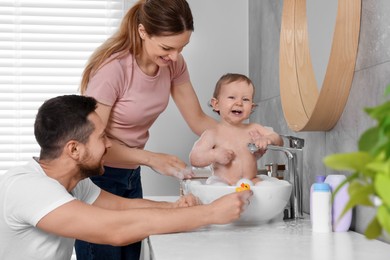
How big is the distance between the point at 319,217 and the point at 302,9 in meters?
0.85

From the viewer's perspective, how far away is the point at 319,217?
1.44 metres

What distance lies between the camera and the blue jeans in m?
1.78

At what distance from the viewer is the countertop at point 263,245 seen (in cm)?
113

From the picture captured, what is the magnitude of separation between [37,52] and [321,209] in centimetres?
189

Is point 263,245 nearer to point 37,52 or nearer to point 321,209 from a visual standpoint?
point 321,209

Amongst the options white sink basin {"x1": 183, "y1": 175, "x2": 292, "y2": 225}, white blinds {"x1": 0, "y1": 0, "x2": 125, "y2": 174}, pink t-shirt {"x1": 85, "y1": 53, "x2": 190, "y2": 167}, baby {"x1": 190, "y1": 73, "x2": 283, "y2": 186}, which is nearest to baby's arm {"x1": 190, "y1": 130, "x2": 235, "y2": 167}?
baby {"x1": 190, "y1": 73, "x2": 283, "y2": 186}

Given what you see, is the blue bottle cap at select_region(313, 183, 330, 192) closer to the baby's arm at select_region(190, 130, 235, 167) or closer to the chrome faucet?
the chrome faucet

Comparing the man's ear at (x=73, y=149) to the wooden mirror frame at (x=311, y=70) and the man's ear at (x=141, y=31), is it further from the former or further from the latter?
→ the wooden mirror frame at (x=311, y=70)

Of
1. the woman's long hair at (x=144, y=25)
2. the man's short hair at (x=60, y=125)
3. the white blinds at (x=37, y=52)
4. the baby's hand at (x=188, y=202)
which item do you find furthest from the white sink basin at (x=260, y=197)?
the white blinds at (x=37, y=52)

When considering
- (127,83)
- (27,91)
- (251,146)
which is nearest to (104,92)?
(127,83)

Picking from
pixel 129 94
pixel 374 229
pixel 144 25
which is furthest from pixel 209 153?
pixel 374 229

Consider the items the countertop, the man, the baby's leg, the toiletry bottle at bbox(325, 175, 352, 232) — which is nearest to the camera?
the countertop

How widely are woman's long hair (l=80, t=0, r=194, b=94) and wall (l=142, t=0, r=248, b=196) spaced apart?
94 centimetres

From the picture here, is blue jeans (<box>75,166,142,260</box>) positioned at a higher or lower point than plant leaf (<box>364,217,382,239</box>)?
lower
